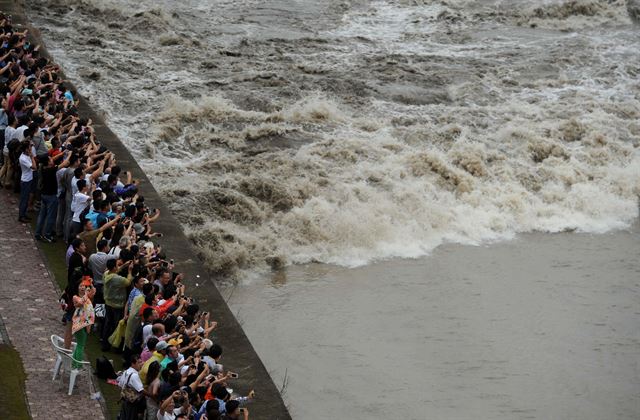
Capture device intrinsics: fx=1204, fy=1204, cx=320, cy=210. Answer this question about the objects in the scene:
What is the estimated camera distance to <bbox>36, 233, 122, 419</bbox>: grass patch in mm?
11023

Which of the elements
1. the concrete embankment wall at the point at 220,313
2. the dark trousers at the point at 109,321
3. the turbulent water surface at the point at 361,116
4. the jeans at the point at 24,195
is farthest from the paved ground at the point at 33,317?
the turbulent water surface at the point at 361,116

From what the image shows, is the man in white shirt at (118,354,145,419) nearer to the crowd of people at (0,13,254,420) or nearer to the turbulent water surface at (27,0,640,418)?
the crowd of people at (0,13,254,420)

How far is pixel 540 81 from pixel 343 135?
20.1 feet

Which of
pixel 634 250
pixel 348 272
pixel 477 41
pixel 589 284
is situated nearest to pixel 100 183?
pixel 348 272

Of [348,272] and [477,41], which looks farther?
[477,41]

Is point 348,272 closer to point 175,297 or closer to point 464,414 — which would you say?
point 464,414

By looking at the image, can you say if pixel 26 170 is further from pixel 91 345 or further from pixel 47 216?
pixel 91 345

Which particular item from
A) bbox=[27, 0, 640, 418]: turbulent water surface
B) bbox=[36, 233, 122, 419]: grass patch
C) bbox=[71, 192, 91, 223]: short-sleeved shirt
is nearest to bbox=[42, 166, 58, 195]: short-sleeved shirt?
bbox=[36, 233, 122, 419]: grass patch

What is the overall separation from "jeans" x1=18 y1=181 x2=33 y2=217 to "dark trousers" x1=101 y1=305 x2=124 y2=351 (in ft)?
9.90

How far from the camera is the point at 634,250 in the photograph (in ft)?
61.6

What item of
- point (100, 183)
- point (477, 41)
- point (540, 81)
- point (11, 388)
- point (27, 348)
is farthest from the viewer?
point (477, 41)

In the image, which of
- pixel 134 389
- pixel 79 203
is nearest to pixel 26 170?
pixel 79 203

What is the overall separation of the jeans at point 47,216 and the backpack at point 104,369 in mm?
3262

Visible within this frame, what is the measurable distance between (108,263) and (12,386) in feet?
5.14
